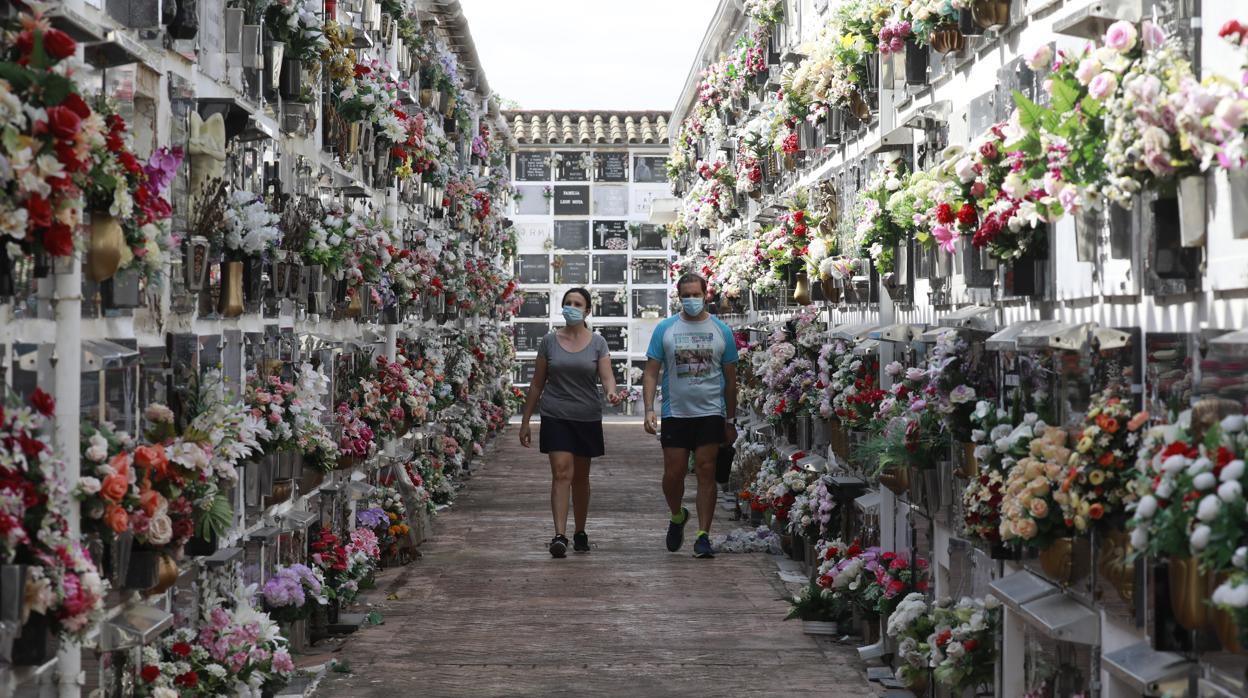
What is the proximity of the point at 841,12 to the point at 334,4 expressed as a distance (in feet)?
9.09

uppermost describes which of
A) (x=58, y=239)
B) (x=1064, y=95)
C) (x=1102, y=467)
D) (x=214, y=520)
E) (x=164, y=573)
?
(x=1064, y=95)

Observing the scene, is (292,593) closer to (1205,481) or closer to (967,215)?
(967,215)

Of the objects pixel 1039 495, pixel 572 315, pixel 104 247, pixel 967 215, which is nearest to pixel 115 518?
pixel 104 247

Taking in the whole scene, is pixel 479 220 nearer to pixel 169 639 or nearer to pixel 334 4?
pixel 334 4

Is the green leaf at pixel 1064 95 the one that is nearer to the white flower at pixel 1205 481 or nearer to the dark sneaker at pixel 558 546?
the white flower at pixel 1205 481

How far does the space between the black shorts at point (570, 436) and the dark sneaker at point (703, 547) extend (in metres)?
0.90

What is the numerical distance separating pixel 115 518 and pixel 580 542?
7267 mm

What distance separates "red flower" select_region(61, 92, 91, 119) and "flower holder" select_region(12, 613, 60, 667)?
→ 1.16 meters

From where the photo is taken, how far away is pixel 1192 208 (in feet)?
13.2

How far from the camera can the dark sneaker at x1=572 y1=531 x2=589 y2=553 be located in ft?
38.0

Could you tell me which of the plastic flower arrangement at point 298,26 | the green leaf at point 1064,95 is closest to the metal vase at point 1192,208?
the green leaf at point 1064,95

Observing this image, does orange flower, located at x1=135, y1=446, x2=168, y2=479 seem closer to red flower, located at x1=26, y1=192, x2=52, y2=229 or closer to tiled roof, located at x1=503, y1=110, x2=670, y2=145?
red flower, located at x1=26, y1=192, x2=52, y2=229

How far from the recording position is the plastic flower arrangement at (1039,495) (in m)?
4.78

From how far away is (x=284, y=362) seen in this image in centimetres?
805
